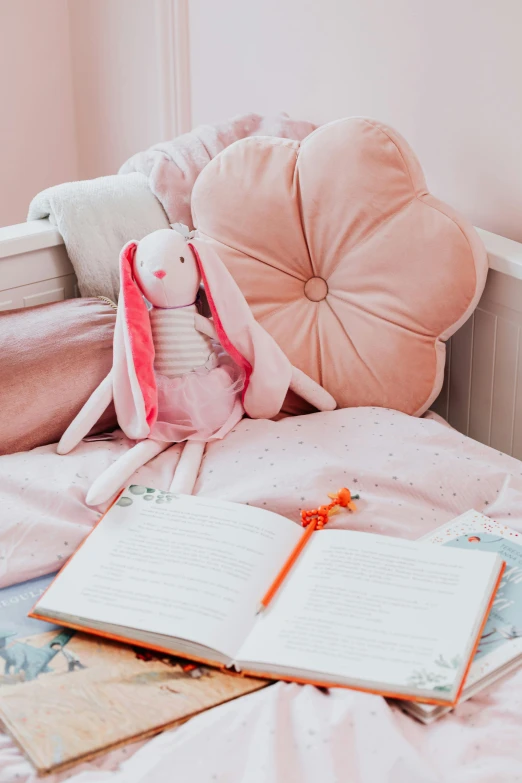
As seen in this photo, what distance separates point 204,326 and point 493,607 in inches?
23.5

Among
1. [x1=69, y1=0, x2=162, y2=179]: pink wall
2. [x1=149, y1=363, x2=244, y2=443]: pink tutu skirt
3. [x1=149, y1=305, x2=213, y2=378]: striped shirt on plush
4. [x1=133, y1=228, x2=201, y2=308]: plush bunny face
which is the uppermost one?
[x1=69, y1=0, x2=162, y2=179]: pink wall

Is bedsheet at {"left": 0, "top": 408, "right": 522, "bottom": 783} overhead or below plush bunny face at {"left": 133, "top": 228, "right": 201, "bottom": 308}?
below

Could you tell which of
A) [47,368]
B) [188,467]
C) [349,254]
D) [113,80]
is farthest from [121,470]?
[113,80]

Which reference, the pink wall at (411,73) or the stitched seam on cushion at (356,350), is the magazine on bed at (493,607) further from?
the pink wall at (411,73)

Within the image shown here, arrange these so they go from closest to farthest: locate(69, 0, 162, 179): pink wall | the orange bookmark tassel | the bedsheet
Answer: the bedsheet
the orange bookmark tassel
locate(69, 0, 162, 179): pink wall

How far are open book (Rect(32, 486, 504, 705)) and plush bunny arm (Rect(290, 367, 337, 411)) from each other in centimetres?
33

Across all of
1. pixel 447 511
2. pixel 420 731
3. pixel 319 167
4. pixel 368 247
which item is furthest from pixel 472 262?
pixel 420 731

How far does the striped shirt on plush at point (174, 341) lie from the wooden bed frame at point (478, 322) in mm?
279

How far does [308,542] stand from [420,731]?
0.26 metres

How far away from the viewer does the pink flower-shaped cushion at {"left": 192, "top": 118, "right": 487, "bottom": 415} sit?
1.27 metres

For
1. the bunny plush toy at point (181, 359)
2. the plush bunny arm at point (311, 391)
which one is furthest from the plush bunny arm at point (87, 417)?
the plush bunny arm at point (311, 391)

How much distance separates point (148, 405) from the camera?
1176mm

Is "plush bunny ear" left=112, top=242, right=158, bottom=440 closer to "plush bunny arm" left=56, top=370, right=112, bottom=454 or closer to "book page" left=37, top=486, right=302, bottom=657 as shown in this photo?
"plush bunny arm" left=56, top=370, right=112, bottom=454

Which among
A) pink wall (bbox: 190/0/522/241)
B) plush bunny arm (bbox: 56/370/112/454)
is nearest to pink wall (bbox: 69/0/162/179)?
pink wall (bbox: 190/0/522/241)
